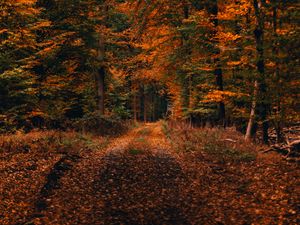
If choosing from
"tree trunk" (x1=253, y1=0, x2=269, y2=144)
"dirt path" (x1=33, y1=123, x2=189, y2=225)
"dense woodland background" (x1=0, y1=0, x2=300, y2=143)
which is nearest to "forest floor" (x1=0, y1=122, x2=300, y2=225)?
"dirt path" (x1=33, y1=123, x2=189, y2=225)

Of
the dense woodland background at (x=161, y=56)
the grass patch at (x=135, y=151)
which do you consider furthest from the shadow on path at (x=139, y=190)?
the dense woodland background at (x=161, y=56)

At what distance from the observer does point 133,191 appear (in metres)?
8.70

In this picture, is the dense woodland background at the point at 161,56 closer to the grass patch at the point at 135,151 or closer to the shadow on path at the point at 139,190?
the grass patch at the point at 135,151

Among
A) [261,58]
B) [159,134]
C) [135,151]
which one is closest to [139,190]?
[135,151]

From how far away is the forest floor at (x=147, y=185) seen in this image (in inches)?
273

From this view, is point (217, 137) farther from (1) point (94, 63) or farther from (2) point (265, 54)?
(1) point (94, 63)

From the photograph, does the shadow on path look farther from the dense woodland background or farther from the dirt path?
the dense woodland background

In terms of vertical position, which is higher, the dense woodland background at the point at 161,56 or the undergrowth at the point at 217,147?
the dense woodland background at the point at 161,56

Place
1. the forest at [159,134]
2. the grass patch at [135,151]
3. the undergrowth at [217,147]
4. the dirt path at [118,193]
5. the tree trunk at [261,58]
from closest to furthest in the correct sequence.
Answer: the dirt path at [118,193] < the forest at [159,134] < the undergrowth at [217,147] < the tree trunk at [261,58] < the grass patch at [135,151]

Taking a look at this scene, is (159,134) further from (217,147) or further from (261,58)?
(261,58)

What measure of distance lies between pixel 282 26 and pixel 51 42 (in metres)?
12.5

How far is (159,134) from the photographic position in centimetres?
2238

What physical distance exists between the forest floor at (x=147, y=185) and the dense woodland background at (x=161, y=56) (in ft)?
9.85

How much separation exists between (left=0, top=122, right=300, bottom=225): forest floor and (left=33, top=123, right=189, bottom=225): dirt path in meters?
0.02
